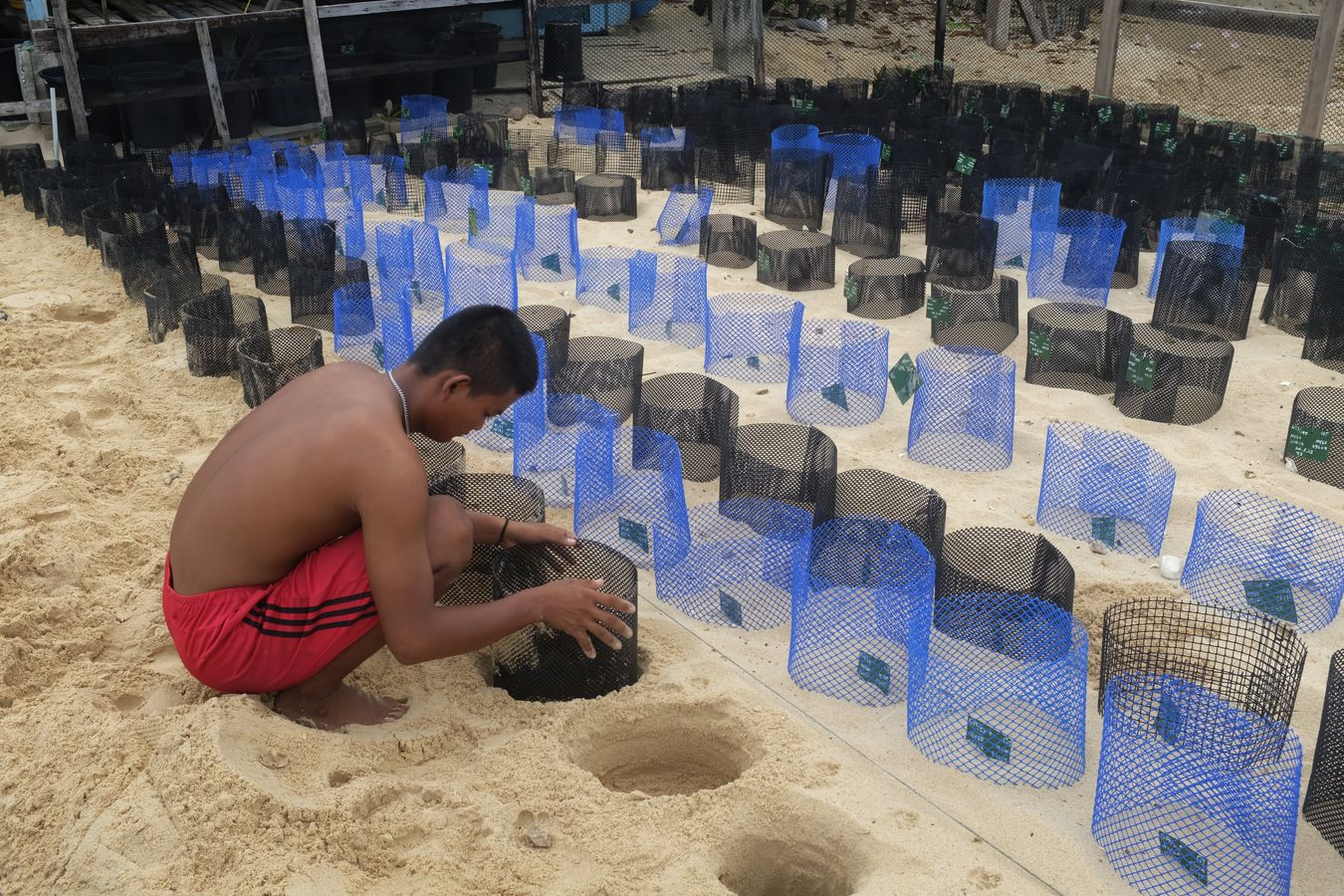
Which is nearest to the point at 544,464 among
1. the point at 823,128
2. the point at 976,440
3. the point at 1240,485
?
the point at 976,440

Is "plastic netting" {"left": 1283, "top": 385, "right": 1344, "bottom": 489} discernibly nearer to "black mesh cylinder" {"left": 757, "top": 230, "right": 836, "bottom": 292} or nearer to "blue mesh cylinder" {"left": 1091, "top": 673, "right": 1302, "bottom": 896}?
"blue mesh cylinder" {"left": 1091, "top": 673, "right": 1302, "bottom": 896}

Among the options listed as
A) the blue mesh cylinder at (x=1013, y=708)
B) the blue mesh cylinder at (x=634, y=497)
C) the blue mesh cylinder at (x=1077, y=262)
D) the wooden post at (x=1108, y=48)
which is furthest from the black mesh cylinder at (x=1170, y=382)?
the wooden post at (x=1108, y=48)

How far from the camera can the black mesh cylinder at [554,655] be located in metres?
3.64

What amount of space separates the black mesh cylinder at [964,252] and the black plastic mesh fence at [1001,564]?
2.96 m

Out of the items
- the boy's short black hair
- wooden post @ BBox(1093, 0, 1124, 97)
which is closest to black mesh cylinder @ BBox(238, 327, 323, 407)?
the boy's short black hair

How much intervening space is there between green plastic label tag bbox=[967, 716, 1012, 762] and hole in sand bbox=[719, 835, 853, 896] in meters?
0.57

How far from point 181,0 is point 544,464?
10048mm

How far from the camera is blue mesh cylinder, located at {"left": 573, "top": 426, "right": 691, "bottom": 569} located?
14.7 feet

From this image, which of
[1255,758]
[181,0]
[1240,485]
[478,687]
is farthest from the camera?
[181,0]

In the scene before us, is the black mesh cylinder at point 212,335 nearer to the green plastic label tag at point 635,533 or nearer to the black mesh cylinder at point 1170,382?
the green plastic label tag at point 635,533

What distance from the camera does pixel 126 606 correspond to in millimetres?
3953

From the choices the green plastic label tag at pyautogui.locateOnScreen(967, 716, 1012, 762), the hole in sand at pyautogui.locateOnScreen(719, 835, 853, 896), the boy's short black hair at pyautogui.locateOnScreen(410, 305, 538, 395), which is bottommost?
the hole in sand at pyautogui.locateOnScreen(719, 835, 853, 896)

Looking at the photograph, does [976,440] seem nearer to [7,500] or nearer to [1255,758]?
[1255,758]

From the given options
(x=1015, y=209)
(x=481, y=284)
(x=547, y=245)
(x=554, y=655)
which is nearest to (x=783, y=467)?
(x=554, y=655)
